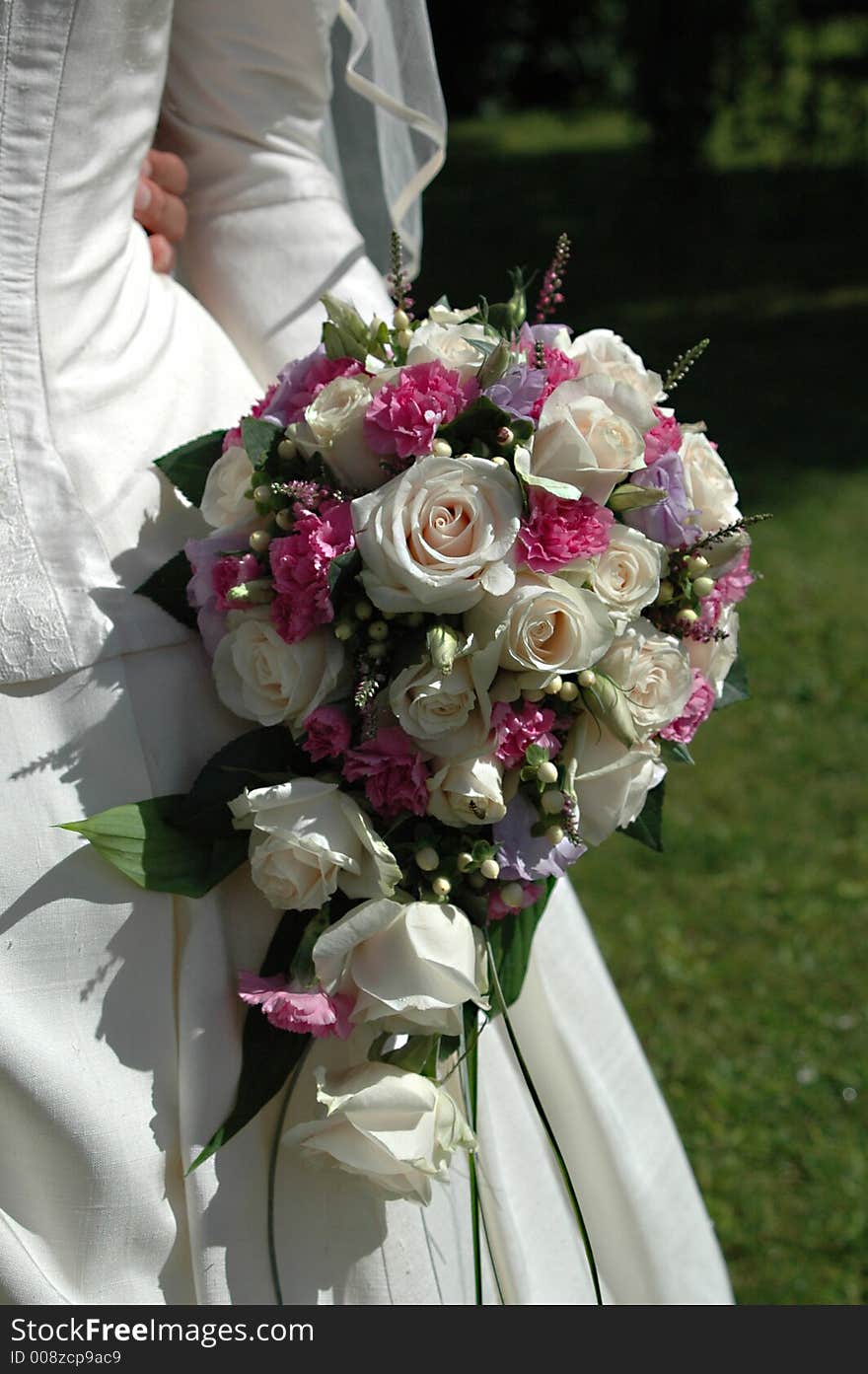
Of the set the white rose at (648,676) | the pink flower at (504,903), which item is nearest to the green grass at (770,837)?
the pink flower at (504,903)

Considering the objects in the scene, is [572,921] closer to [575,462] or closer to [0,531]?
[575,462]

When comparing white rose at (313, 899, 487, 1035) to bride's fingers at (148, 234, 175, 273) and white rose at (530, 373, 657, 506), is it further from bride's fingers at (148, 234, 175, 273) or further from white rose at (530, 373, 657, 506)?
bride's fingers at (148, 234, 175, 273)

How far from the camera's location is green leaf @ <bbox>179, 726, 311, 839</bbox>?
1.26m

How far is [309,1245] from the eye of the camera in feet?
4.27

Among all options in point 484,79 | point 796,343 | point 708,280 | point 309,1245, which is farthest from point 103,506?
point 484,79

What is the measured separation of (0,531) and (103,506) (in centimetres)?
10

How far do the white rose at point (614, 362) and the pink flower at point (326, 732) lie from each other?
1.28ft

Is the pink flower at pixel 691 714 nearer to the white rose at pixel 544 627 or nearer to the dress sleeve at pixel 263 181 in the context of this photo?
the white rose at pixel 544 627

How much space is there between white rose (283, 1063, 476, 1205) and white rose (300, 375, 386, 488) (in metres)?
0.52

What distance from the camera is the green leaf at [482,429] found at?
1.22 metres

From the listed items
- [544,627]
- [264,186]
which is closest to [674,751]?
[544,627]

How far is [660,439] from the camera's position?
1.30 meters

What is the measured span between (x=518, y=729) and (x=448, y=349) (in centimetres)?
34

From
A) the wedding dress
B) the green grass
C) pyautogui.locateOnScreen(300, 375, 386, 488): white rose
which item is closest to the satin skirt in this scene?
the wedding dress
